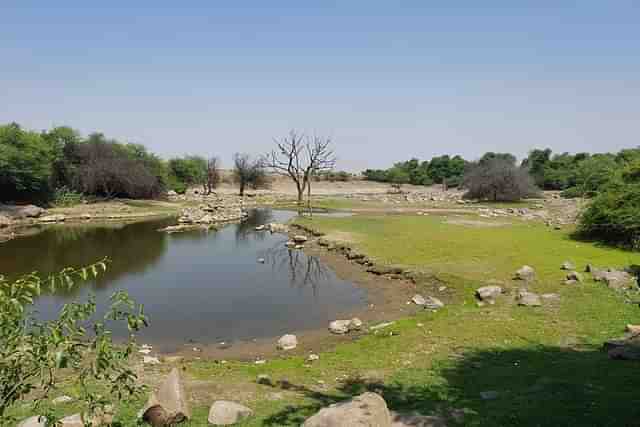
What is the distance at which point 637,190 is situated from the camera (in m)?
21.3

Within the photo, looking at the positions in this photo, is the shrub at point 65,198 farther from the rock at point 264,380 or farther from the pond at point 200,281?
the rock at point 264,380

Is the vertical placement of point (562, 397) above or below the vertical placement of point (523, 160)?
below

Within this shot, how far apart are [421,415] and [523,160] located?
332 ft

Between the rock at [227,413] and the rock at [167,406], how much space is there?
425 mm

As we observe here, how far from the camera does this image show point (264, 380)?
355 inches

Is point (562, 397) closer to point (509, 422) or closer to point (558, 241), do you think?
point (509, 422)

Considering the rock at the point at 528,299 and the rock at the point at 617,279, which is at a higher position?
the rock at the point at 617,279

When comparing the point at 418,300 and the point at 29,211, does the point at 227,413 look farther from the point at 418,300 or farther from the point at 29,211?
the point at 29,211

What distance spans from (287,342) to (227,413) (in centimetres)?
527

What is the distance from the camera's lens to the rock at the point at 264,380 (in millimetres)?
8952

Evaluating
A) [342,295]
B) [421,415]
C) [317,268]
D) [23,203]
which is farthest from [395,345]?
[23,203]

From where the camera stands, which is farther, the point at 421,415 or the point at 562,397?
the point at 562,397

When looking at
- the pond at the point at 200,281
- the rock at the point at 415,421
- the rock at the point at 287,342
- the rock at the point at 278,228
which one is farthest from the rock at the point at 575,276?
the rock at the point at 278,228

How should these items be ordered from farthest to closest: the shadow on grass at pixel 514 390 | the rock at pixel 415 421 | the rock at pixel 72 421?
1. the shadow on grass at pixel 514 390
2. the rock at pixel 415 421
3. the rock at pixel 72 421
